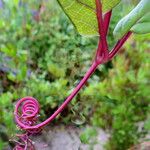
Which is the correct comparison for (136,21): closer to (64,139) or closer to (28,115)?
(28,115)

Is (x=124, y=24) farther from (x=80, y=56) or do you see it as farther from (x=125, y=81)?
(x=125, y=81)

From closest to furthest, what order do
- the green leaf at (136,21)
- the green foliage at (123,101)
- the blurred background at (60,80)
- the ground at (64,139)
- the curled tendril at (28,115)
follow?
the green leaf at (136,21)
the curled tendril at (28,115)
the ground at (64,139)
the blurred background at (60,80)
the green foliage at (123,101)

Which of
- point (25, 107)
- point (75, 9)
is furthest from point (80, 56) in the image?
point (75, 9)

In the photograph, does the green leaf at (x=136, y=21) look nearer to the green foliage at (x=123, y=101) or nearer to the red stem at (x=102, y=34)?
the red stem at (x=102, y=34)

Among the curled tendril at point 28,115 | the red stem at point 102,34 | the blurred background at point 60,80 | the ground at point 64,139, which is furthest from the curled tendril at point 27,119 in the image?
the blurred background at point 60,80

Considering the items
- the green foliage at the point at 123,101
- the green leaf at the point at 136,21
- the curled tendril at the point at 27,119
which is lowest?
the green foliage at the point at 123,101

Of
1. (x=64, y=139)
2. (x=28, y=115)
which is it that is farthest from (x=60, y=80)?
(x=28, y=115)
